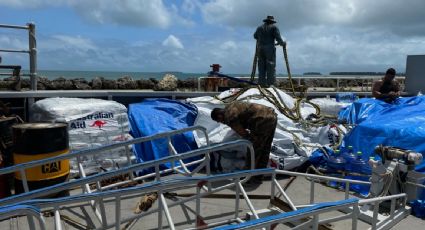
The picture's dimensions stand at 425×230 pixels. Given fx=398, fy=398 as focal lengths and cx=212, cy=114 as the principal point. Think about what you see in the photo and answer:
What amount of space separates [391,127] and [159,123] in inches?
157

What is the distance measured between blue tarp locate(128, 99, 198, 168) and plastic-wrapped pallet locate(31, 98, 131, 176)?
325 mm

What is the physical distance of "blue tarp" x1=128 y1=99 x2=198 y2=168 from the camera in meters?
→ 7.05

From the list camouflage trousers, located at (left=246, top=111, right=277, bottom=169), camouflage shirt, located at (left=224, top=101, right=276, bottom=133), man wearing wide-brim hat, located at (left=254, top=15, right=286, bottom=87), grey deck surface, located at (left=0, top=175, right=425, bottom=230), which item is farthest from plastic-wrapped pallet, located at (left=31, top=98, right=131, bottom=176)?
man wearing wide-brim hat, located at (left=254, top=15, right=286, bottom=87)

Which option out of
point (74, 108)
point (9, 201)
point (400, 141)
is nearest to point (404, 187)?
point (400, 141)

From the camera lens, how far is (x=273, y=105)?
8008 mm

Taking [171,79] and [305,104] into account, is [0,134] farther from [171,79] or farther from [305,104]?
[171,79]

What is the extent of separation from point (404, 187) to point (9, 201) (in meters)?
4.30

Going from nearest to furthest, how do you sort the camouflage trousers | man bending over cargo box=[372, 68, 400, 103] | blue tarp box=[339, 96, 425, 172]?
blue tarp box=[339, 96, 425, 172], the camouflage trousers, man bending over cargo box=[372, 68, 400, 103]

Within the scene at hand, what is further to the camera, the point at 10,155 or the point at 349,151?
the point at 349,151

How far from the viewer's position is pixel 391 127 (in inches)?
249

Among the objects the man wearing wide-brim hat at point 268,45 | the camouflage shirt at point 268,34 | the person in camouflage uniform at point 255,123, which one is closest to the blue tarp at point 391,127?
the person in camouflage uniform at point 255,123

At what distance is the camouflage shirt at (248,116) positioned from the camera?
6.27 metres

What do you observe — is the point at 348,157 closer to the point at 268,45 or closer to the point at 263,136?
the point at 263,136

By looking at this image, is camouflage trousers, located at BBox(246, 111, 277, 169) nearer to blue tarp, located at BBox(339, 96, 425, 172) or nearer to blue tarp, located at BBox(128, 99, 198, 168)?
blue tarp, located at BBox(128, 99, 198, 168)
